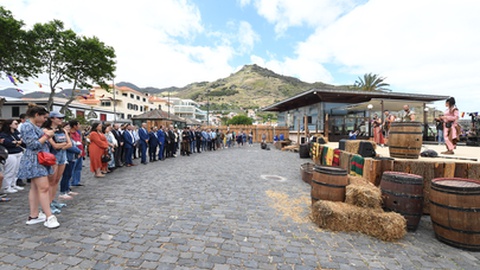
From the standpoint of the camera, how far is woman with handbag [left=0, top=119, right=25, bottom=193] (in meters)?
5.48

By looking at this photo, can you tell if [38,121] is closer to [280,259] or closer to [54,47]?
[280,259]

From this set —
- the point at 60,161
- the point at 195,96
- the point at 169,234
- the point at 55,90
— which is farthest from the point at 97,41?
the point at 195,96

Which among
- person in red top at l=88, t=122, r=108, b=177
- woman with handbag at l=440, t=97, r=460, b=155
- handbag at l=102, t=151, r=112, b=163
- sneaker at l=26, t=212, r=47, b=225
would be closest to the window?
person in red top at l=88, t=122, r=108, b=177

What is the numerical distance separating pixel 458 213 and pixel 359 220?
126cm

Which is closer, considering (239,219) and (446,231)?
(446,231)

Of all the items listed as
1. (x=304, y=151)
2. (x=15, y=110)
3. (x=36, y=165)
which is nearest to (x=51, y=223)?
(x=36, y=165)

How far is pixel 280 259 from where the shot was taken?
2.83 meters

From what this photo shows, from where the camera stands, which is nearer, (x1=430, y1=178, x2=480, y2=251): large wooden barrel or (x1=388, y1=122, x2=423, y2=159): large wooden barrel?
(x1=430, y1=178, x2=480, y2=251): large wooden barrel

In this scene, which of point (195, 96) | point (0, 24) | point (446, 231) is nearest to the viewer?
point (446, 231)

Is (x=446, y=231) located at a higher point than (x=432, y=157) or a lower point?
lower

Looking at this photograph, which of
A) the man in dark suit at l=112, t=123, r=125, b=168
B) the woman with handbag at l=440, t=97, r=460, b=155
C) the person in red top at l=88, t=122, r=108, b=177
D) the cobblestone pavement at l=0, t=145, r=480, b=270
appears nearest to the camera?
the cobblestone pavement at l=0, t=145, r=480, b=270

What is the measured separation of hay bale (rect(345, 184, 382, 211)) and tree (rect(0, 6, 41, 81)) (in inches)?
974

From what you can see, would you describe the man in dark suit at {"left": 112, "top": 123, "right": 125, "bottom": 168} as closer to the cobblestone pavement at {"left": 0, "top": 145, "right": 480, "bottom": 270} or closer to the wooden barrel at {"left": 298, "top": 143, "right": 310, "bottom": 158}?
the cobblestone pavement at {"left": 0, "top": 145, "right": 480, "bottom": 270}

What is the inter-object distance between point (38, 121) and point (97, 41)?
2462 centimetres
